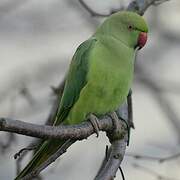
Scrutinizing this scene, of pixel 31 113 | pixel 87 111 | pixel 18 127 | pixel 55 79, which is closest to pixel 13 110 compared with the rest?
pixel 31 113

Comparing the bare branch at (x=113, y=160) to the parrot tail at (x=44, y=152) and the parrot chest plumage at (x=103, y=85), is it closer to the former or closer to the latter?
the parrot tail at (x=44, y=152)

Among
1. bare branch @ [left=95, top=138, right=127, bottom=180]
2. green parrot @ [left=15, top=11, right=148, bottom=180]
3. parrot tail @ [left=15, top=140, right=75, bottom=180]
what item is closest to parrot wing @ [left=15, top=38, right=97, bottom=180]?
green parrot @ [left=15, top=11, right=148, bottom=180]

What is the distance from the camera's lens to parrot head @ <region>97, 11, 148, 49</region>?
1.89 metres

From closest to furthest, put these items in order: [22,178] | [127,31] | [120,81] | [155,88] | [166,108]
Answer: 1. [22,178]
2. [120,81]
3. [127,31]
4. [166,108]
5. [155,88]

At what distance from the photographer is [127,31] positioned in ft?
6.42

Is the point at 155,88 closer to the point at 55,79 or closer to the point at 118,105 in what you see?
the point at 55,79

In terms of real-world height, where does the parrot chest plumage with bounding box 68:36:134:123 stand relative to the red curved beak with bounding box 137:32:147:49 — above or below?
below

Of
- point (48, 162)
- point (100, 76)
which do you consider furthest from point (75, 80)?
point (48, 162)

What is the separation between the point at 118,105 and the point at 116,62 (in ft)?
0.46

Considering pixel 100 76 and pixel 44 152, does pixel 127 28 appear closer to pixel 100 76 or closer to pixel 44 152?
pixel 100 76

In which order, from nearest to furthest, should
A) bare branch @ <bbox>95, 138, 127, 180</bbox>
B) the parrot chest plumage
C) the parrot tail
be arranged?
1. bare branch @ <bbox>95, 138, 127, 180</bbox>
2. the parrot tail
3. the parrot chest plumage

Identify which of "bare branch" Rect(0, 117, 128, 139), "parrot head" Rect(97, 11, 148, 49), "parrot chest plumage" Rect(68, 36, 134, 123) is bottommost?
"parrot chest plumage" Rect(68, 36, 134, 123)

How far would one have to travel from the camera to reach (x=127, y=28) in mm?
1955

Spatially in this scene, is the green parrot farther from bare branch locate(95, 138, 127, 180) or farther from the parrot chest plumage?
bare branch locate(95, 138, 127, 180)
